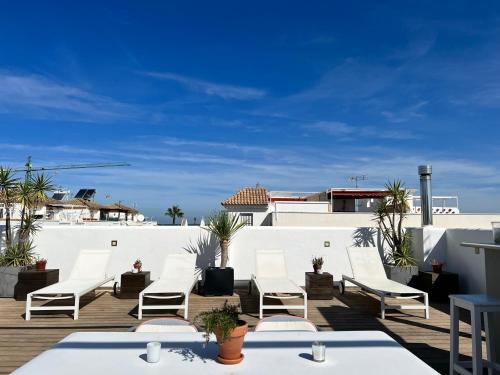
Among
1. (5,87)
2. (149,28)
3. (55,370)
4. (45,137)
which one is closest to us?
(55,370)

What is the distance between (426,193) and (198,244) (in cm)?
530

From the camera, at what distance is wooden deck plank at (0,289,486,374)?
413 centimetres

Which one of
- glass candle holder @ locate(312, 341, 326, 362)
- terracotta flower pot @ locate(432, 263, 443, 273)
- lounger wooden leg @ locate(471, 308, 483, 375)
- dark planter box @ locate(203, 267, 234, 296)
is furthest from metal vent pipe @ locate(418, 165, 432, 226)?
glass candle holder @ locate(312, 341, 326, 362)

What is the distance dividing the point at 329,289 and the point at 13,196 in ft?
22.3

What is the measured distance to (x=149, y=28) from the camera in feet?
36.9

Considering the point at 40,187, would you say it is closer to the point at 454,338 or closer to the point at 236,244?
the point at 236,244

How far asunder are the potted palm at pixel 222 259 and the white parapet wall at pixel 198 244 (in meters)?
0.44

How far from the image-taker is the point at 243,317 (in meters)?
5.62

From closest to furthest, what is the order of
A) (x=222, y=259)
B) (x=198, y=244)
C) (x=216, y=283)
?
(x=216, y=283) < (x=222, y=259) < (x=198, y=244)

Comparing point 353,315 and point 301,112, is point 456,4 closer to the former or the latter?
point 353,315

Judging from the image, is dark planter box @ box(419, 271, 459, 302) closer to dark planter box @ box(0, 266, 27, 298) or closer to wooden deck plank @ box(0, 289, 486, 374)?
wooden deck plank @ box(0, 289, 486, 374)

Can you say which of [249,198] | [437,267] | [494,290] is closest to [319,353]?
[494,290]

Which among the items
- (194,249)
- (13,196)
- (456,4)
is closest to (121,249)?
(194,249)

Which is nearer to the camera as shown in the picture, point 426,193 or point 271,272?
point 271,272
